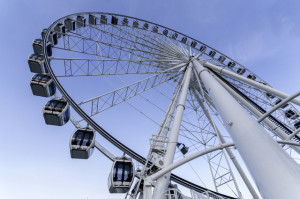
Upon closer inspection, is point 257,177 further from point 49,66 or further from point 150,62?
point 49,66

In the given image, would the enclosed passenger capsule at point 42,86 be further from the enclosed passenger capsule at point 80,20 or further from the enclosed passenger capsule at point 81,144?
the enclosed passenger capsule at point 80,20

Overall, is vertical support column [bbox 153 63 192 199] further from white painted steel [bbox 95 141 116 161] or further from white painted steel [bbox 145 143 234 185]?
white painted steel [bbox 95 141 116 161]

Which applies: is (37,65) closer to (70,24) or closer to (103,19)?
(70,24)

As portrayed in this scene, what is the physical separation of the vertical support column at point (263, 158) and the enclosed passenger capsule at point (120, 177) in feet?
20.8

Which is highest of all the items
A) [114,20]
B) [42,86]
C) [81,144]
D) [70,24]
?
[114,20]

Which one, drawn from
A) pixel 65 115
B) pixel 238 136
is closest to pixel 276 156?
pixel 238 136

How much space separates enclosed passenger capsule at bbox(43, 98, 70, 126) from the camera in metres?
10.8

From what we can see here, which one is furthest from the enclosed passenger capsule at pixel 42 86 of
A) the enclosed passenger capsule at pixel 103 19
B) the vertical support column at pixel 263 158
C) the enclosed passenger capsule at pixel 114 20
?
the vertical support column at pixel 263 158

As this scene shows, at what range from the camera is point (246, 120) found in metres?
4.15

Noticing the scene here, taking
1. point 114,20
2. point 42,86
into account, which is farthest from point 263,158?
point 114,20

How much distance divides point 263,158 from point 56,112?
1061 cm

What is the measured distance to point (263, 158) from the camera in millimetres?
3260

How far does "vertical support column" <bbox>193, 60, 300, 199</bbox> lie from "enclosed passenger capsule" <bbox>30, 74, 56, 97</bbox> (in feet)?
36.4

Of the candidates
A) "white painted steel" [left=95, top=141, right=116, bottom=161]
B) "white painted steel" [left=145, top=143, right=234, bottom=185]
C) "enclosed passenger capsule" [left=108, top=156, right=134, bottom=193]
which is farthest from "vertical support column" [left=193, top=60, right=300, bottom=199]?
"white painted steel" [left=95, top=141, right=116, bottom=161]
